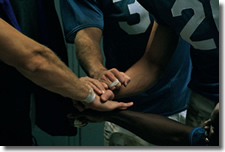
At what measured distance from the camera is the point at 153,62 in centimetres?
126

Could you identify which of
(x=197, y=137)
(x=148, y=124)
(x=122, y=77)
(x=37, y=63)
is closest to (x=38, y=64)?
(x=37, y=63)

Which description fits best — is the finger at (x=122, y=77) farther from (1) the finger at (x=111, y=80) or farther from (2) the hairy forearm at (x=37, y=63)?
(2) the hairy forearm at (x=37, y=63)

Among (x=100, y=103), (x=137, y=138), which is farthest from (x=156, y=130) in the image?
(x=100, y=103)

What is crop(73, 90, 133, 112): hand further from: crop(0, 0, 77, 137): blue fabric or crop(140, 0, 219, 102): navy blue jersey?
crop(140, 0, 219, 102): navy blue jersey

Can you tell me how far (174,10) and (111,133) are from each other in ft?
1.52

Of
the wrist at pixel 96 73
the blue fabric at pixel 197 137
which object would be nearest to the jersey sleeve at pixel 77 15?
the wrist at pixel 96 73

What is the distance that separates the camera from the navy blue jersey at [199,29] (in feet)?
3.81

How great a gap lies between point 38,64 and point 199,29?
0.52 meters

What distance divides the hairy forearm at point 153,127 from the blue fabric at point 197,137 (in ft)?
0.04

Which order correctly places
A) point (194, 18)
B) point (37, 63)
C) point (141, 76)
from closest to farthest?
1. point (37, 63)
2. point (194, 18)
3. point (141, 76)

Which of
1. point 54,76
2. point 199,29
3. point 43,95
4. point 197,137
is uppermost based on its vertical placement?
point 199,29

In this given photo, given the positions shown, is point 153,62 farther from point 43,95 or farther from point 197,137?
point 43,95

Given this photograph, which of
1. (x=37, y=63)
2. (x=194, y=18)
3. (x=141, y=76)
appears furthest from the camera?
(x=141, y=76)

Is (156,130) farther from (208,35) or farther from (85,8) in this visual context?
(85,8)
